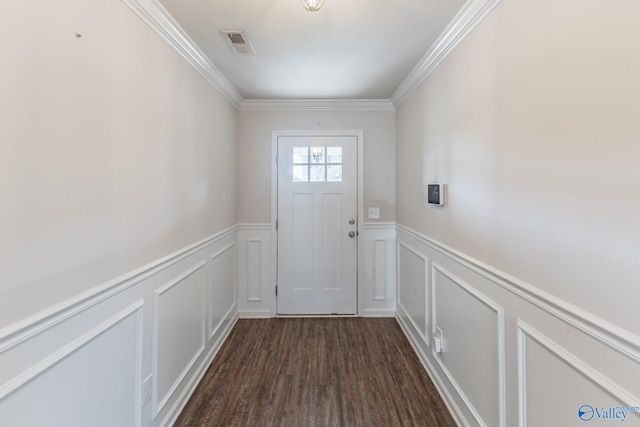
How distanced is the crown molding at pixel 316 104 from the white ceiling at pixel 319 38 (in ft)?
1.26

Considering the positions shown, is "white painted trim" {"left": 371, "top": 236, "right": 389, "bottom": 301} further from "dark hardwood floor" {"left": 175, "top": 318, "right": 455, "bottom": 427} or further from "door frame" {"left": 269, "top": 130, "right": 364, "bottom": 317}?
"dark hardwood floor" {"left": 175, "top": 318, "right": 455, "bottom": 427}

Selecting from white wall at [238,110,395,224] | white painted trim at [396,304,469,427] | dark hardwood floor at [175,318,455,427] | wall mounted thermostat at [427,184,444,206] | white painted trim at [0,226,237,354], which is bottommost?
dark hardwood floor at [175,318,455,427]

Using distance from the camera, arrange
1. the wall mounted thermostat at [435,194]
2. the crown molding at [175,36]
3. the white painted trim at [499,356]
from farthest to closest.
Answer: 1. the wall mounted thermostat at [435,194]
2. the crown molding at [175,36]
3. the white painted trim at [499,356]

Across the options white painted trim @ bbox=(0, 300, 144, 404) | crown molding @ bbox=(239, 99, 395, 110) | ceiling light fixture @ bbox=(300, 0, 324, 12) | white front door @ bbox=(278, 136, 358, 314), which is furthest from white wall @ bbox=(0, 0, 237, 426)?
white front door @ bbox=(278, 136, 358, 314)

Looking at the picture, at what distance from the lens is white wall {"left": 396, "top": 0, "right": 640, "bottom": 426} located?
796 millimetres

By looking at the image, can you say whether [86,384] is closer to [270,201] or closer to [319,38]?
[319,38]

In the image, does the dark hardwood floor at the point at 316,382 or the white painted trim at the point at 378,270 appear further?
the white painted trim at the point at 378,270

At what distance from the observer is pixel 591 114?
873 mm

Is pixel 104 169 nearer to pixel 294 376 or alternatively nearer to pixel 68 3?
pixel 68 3

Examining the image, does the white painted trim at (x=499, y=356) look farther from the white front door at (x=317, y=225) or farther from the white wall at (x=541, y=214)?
the white front door at (x=317, y=225)

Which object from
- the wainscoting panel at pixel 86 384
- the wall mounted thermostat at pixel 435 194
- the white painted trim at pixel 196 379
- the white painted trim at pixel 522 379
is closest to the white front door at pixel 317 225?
the white painted trim at pixel 196 379

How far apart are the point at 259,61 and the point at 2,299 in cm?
203

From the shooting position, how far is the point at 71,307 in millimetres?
1018

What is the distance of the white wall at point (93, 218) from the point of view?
2.78ft
